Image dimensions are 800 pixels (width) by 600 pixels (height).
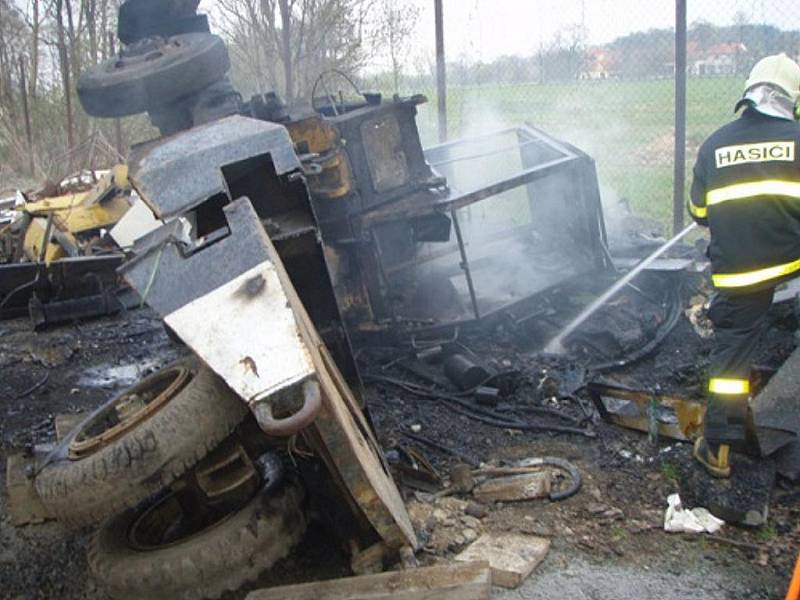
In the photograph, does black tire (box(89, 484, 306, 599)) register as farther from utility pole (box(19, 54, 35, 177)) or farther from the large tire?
utility pole (box(19, 54, 35, 177))

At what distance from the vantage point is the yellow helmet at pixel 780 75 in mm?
3852

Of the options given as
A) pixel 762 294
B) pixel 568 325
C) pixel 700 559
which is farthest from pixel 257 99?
pixel 700 559

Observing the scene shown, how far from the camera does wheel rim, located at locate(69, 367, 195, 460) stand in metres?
2.91

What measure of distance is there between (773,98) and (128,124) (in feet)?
47.5

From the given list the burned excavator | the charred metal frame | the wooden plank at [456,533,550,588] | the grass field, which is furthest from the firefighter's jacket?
the grass field

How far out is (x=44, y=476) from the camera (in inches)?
113

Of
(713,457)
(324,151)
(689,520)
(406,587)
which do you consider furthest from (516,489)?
(324,151)

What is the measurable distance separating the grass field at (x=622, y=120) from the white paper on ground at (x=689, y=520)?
5707mm

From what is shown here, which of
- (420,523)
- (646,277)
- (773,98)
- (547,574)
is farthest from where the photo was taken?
(646,277)

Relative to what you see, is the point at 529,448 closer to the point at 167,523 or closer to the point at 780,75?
the point at 167,523

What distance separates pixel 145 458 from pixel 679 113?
6889 millimetres

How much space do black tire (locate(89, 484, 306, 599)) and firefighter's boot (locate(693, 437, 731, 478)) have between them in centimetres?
211

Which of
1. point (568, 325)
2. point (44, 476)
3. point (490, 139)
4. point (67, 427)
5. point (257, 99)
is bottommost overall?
point (568, 325)

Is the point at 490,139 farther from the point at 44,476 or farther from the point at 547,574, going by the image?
the point at 44,476
